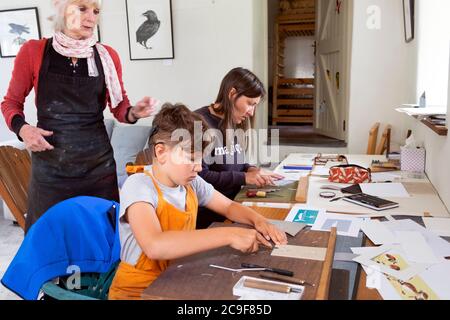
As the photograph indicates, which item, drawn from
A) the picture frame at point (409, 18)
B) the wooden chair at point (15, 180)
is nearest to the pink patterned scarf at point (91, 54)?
the wooden chair at point (15, 180)

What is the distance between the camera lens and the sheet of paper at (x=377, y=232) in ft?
4.12

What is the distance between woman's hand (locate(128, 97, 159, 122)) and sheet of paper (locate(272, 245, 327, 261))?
34.3 inches

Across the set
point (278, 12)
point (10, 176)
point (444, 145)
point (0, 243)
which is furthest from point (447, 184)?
point (278, 12)

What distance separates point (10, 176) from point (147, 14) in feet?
7.30

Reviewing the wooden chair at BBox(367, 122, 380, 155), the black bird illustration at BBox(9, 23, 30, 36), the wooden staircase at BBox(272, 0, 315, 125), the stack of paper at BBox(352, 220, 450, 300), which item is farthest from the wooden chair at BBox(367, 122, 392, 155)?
the black bird illustration at BBox(9, 23, 30, 36)

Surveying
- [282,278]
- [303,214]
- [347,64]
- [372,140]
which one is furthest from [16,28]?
[282,278]

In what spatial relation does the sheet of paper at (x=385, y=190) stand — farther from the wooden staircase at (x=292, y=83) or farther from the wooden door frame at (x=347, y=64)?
the wooden staircase at (x=292, y=83)

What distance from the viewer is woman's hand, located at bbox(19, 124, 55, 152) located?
159 centimetres

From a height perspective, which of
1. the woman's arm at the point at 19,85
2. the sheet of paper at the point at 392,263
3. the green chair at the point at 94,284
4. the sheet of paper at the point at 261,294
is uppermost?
the woman's arm at the point at 19,85

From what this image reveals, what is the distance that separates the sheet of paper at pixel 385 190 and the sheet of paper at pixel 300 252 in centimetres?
80

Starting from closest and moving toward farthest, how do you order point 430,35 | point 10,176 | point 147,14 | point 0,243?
point 10,176, point 430,35, point 0,243, point 147,14

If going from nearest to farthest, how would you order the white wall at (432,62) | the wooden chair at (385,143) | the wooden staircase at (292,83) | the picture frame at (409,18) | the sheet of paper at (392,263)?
the sheet of paper at (392,263) → the white wall at (432,62) → the picture frame at (409,18) → the wooden chair at (385,143) → the wooden staircase at (292,83)
